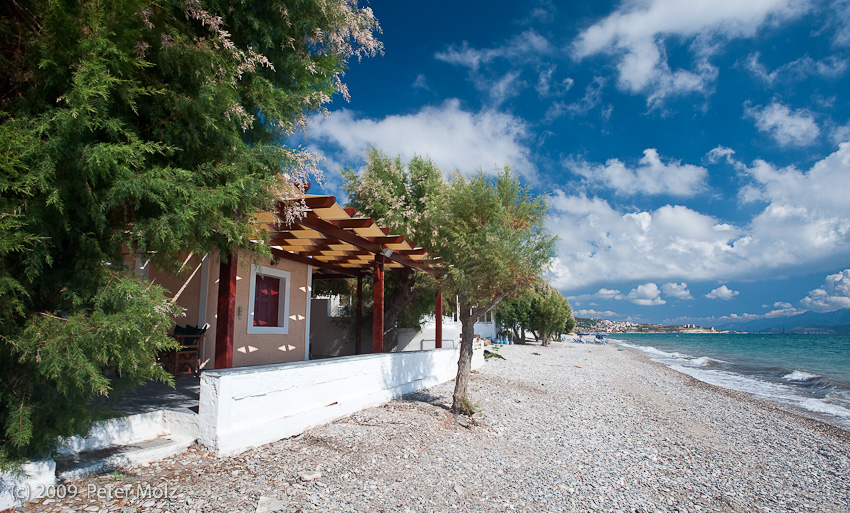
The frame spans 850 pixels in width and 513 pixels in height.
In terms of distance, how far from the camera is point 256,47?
4.68 m

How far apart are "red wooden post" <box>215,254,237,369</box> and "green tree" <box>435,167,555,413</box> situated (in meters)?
3.86

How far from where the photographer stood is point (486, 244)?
7953 mm

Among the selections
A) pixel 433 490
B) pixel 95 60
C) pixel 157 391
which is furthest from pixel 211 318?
pixel 95 60

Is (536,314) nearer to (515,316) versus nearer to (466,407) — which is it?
(515,316)

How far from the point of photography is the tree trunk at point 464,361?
27.3 ft

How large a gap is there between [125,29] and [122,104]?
1.84ft

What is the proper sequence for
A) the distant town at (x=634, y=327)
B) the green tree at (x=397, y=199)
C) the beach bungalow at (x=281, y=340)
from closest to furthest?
the beach bungalow at (x=281, y=340) < the green tree at (x=397, y=199) < the distant town at (x=634, y=327)

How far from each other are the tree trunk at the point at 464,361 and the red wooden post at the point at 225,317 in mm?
4196

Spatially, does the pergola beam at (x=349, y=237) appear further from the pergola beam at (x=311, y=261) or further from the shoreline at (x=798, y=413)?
the shoreline at (x=798, y=413)

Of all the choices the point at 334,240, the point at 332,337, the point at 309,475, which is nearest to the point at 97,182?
the point at 309,475

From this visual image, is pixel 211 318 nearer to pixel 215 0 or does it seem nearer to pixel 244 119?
pixel 244 119

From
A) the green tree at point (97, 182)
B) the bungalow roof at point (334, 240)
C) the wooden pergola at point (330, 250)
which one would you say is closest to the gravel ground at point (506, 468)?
the green tree at point (97, 182)

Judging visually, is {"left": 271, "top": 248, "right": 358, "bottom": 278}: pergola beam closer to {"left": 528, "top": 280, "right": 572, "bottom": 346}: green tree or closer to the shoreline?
the shoreline

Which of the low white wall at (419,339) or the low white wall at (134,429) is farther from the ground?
the low white wall at (419,339)
